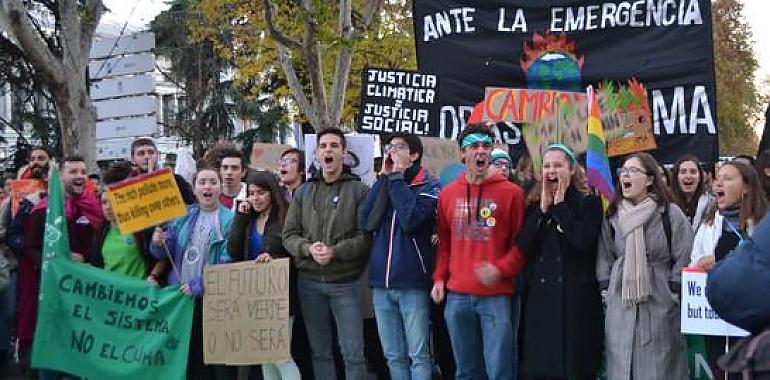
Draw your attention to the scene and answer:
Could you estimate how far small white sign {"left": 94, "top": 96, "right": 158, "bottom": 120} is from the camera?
13.3 metres

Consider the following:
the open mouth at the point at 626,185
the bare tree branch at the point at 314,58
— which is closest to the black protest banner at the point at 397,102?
the open mouth at the point at 626,185

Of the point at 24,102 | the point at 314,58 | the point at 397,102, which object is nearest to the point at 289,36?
the point at 314,58

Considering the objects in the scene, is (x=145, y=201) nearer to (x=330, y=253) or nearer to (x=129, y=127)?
(x=330, y=253)

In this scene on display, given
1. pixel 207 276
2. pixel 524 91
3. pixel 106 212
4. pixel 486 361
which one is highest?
pixel 524 91

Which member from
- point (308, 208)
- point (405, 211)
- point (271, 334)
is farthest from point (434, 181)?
point (271, 334)

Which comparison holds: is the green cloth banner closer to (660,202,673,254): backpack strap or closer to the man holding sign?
the man holding sign

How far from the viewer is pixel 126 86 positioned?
13.6 metres

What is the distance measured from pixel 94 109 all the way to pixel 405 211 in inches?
375

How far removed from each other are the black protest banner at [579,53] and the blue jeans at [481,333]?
8.65 ft

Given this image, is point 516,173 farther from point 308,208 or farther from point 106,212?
point 106,212

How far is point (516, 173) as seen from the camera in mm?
7461

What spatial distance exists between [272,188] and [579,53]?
10.4 ft

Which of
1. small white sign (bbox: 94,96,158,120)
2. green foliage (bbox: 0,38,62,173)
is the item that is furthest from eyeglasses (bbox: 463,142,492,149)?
→ green foliage (bbox: 0,38,62,173)

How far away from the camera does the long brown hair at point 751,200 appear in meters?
5.38
